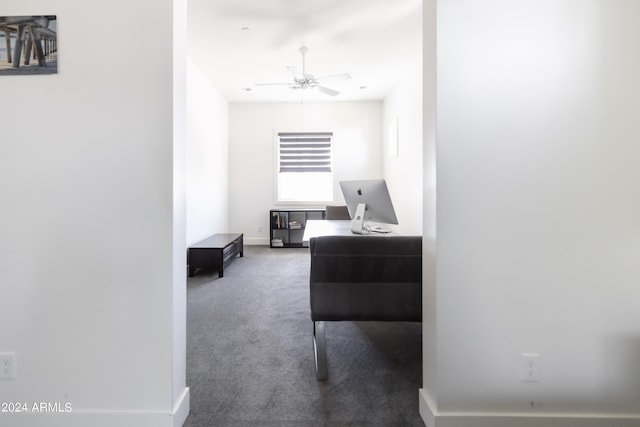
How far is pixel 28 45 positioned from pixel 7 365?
4.41 ft

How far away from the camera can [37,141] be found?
47.5 inches

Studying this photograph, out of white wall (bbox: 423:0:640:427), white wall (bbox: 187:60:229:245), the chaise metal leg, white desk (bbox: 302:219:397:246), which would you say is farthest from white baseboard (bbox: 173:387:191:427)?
white wall (bbox: 187:60:229:245)

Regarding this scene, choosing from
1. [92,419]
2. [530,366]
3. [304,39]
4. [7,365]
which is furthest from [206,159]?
[530,366]

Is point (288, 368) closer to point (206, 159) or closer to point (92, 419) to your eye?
point (92, 419)

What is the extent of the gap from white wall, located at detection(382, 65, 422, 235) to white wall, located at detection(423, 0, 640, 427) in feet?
8.71

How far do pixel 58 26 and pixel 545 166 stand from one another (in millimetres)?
2092

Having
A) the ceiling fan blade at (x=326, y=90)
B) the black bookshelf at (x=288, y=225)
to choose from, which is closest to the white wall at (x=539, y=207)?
the ceiling fan blade at (x=326, y=90)

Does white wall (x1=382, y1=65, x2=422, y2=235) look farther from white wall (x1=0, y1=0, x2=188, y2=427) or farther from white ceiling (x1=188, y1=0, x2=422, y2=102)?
white wall (x1=0, y1=0, x2=188, y2=427)

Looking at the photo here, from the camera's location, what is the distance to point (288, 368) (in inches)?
67.1

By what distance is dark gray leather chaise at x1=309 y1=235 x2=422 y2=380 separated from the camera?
1.59m

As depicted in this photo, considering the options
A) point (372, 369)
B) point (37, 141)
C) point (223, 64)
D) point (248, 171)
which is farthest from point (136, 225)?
point (248, 171)

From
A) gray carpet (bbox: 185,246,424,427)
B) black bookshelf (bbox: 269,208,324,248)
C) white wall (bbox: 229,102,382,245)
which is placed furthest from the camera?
white wall (bbox: 229,102,382,245)

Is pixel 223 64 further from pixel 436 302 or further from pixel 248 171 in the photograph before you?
pixel 436 302

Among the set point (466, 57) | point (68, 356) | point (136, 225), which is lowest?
point (68, 356)
